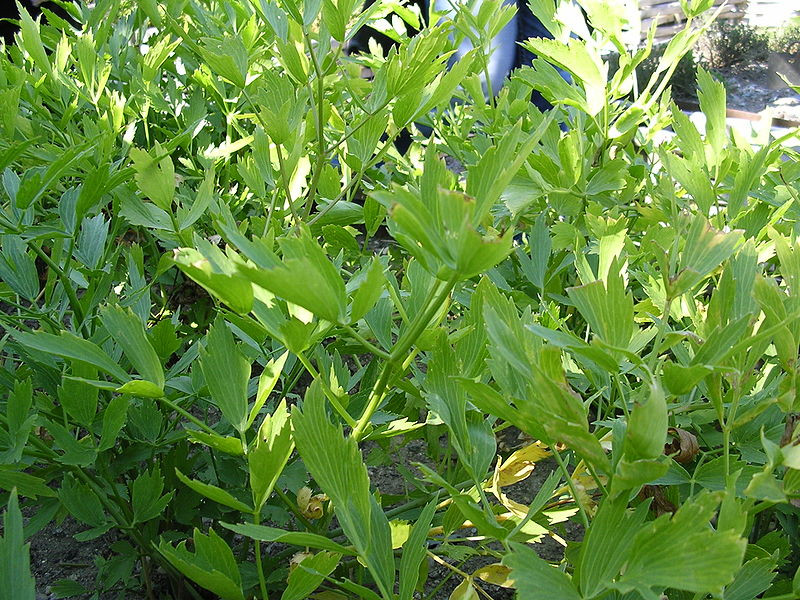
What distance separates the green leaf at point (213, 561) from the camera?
36cm

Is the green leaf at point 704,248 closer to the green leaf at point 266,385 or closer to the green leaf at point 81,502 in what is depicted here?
the green leaf at point 266,385

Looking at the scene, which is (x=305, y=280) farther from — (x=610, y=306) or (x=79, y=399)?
(x=79, y=399)

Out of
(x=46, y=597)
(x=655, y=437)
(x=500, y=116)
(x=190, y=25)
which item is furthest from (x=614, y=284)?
(x=190, y=25)

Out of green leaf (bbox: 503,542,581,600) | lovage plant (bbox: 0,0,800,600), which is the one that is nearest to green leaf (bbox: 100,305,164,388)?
lovage plant (bbox: 0,0,800,600)

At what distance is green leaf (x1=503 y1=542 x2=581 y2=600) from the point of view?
0.30 metres

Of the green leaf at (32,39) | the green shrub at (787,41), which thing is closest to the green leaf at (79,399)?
the green leaf at (32,39)

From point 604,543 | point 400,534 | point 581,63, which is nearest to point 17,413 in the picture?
point 400,534

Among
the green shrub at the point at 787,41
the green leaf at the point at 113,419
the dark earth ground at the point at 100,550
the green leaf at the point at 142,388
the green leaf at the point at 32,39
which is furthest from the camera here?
the green shrub at the point at 787,41

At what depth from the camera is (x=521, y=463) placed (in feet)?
1.77

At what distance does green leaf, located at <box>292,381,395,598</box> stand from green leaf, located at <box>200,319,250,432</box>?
7 centimetres

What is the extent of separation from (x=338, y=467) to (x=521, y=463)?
228 millimetres

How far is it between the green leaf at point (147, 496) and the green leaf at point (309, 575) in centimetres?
18

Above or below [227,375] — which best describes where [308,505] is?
below

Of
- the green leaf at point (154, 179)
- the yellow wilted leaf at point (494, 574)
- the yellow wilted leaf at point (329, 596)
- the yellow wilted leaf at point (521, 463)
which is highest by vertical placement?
the green leaf at point (154, 179)
